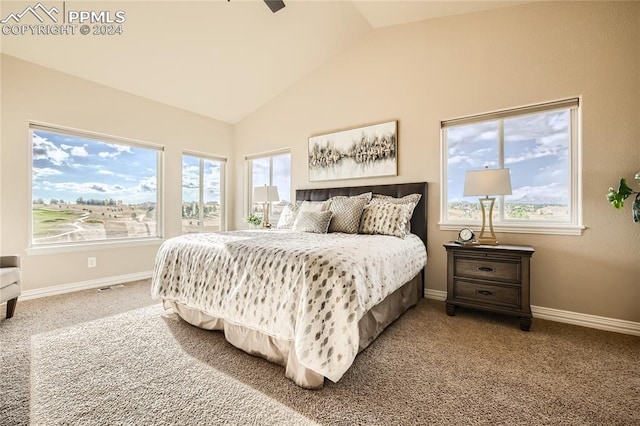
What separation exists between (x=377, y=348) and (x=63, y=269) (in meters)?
3.74

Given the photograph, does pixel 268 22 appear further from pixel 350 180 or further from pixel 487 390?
pixel 487 390

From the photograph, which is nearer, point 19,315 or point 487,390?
point 487,390

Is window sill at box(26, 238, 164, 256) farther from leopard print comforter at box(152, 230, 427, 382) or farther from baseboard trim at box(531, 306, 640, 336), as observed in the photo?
baseboard trim at box(531, 306, 640, 336)

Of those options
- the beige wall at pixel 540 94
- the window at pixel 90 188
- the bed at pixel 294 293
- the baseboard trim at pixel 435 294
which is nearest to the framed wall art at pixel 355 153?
the beige wall at pixel 540 94

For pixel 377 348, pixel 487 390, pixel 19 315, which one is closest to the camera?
pixel 487 390

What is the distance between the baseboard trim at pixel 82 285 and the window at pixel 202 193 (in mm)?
957

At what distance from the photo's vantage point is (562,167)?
2648 mm

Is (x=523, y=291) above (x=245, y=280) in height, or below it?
below

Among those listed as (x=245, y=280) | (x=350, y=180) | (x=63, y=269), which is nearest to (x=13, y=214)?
(x=63, y=269)

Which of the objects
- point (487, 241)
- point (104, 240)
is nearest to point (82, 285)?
point (104, 240)

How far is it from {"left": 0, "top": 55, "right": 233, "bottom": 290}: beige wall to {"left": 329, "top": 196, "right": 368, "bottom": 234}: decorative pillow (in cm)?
280

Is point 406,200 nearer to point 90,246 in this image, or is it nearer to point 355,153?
point 355,153

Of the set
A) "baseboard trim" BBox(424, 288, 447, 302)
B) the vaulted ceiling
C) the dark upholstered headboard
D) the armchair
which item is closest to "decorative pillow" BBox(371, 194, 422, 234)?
the dark upholstered headboard

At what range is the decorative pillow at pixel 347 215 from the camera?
2.97 meters
